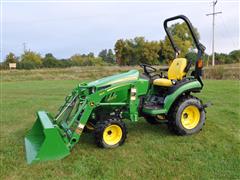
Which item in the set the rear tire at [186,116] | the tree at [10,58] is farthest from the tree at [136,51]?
the rear tire at [186,116]

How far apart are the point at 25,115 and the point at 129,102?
13.3ft

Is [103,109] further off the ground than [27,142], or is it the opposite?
[103,109]

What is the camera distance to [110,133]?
4645 millimetres

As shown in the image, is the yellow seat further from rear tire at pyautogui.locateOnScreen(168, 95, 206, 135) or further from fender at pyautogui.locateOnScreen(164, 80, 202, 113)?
rear tire at pyautogui.locateOnScreen(168, 95, 206, 135)

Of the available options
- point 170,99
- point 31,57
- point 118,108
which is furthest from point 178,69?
point 31,57

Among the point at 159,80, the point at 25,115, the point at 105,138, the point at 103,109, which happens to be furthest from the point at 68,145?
the point at 25,115

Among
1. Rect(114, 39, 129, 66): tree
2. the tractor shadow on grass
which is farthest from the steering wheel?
Rect(114, 39, 129, 66): tree

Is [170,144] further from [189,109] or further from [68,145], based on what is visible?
[68,145]

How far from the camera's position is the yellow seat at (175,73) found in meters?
5.19

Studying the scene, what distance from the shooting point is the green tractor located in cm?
Answer: 428

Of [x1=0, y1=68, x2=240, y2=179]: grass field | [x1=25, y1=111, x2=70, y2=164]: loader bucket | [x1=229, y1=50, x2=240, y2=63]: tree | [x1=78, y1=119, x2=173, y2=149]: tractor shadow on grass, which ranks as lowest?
[x1=0, y1=68, x2=240, y2=179]: grass field

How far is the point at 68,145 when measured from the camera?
4.21 meters

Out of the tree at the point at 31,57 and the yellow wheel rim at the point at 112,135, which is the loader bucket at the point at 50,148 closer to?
the yellow wheel rim at the point at 112,135

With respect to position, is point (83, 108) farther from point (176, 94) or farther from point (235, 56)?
point (235, 56)
